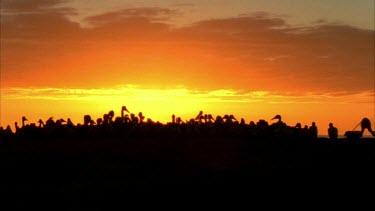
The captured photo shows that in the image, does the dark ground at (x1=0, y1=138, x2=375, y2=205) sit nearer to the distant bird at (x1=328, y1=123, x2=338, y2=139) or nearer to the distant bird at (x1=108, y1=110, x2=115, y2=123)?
the distant bird at (x1=328, y1=123, x2=338, y2=139)

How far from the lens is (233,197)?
2262 centimetres

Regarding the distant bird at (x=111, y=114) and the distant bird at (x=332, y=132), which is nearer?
the distant bird at (x=332, y=132)

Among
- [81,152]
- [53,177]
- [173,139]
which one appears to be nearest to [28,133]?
[173,139]

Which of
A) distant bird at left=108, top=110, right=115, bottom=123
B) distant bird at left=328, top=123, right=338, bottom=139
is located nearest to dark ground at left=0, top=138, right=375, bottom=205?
distant bird at left=328, top=123, right=338, bottom=139

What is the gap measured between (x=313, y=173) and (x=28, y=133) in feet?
81.1

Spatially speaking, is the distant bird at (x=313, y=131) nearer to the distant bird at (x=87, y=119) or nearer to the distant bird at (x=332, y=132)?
the distant bird at (x=332, y=132)

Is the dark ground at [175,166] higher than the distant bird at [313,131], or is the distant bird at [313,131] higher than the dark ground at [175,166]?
the distant bird at [313,131]

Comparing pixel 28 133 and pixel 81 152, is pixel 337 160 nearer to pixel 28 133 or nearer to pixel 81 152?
pixel 81 152

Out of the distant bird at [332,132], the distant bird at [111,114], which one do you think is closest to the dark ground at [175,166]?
the distant bird at [332,132]

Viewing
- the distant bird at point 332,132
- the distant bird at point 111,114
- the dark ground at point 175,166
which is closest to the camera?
the dark ground at point 175,166

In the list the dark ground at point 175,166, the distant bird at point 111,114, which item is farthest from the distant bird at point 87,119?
the dark ground at point 175,166

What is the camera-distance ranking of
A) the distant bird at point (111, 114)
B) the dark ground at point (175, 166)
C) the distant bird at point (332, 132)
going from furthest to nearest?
the distant bird at point (111, 114), the distant bird at point (332, 132), the dark ground at point (175, 166)

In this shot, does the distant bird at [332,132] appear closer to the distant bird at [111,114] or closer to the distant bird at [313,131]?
the distant bird at [313,131]

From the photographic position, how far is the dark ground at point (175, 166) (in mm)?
24156
